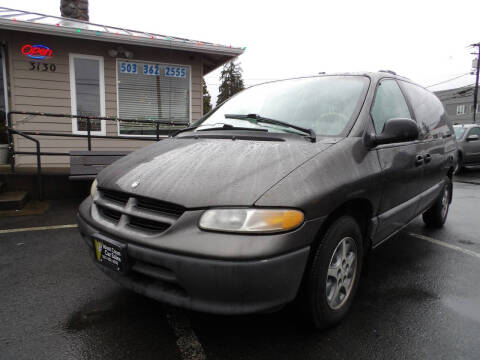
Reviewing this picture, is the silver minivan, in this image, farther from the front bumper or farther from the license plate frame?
the license plate frame

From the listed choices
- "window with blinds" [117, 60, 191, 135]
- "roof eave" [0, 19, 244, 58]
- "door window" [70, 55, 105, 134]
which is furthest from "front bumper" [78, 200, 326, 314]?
"door window" [70, 55, 105, 134]

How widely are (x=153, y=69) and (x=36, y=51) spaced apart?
2.54 metres

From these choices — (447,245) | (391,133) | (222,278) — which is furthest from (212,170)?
(447,245)

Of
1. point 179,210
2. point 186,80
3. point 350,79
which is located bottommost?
point 179,210

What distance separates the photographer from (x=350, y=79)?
280cm

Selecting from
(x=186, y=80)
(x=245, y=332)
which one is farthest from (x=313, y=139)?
(x=186, y=80)

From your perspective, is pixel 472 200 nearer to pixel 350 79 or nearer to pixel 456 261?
pixel 456 261

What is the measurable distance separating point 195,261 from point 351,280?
3.98ft

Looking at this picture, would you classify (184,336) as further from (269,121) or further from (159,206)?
(269,121)

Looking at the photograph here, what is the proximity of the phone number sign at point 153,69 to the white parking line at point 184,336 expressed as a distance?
720 centimetres

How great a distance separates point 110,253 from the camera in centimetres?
195

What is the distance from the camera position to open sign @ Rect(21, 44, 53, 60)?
23.6 ft

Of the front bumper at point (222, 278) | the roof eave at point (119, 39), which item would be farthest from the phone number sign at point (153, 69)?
the front bumper at point (222, 278)

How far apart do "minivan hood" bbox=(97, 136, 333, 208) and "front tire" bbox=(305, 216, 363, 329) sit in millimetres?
498
